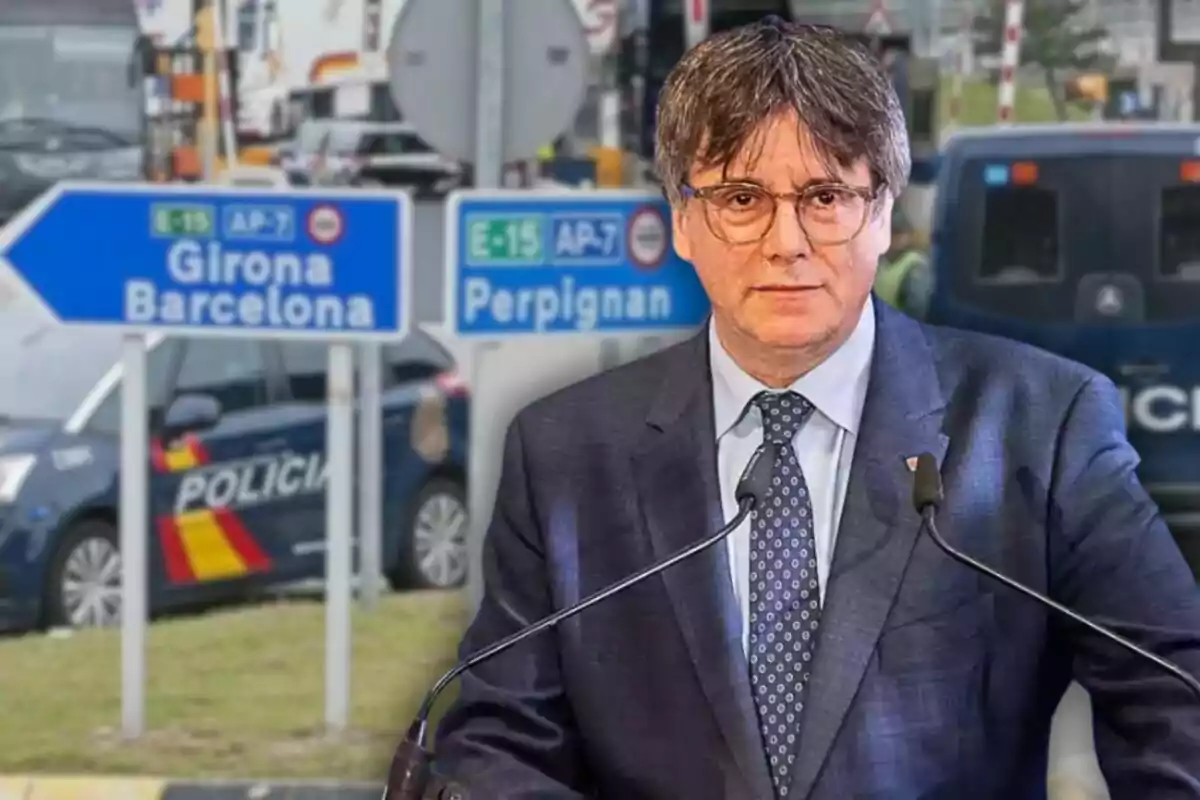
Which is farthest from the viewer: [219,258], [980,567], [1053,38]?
[219,258]

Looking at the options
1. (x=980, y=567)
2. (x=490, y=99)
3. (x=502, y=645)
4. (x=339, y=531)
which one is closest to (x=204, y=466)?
(x=339, y=531)

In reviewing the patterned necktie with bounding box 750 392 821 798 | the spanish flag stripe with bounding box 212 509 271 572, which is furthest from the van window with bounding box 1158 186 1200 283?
the spanish flag stripe with bounding box 212 509 271 572

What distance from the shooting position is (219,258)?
1.94m

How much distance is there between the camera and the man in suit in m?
1.13

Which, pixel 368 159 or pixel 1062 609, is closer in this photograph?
pixel 1062 609

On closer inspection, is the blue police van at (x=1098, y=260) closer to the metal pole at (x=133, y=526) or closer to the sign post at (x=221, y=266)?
the sign post at (x=221, y=266)

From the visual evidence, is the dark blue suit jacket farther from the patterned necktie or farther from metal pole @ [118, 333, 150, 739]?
metal pole @ [118, 333, 150, 739]

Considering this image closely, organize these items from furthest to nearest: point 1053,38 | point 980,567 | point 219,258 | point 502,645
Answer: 1. point 219,258
2. point 1053,38
3. point 502,645
4. point 980,567

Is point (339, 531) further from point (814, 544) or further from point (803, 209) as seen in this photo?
point (803, 209)

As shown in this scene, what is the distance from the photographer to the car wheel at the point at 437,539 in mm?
1970

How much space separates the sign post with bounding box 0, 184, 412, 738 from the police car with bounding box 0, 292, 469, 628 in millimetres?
21

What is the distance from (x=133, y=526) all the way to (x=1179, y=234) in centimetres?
129

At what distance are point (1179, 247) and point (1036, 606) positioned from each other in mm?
828

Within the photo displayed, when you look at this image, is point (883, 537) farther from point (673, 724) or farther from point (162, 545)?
point (162, 545)
